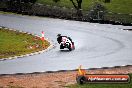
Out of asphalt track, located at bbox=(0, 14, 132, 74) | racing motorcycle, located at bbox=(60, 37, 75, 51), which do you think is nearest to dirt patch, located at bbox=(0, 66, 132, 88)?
asphalt track, located at bbox=(0, 14, 132, 74)

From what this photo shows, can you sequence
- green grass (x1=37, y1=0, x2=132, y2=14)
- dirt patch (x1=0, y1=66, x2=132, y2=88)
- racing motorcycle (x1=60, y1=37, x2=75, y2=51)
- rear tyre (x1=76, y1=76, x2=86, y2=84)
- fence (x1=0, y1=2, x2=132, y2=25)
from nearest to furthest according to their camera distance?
dirt patch (x1=0, y1=66, x2=132, y2=88) → rear tyre (x1=76, y1=76, x2=86, y2=84) → racing motorcycle (x1=60, y1=37, x2=75, y2=51) → fence (x1=0, y1=2, x2=132, y2=25) → green grass (x1=37, y1=0, x2=132, y2=14)

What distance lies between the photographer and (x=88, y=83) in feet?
63.9

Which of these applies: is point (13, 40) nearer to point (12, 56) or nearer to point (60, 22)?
point (12, 56)

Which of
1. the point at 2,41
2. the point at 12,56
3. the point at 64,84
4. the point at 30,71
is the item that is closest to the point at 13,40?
the point at 2,41

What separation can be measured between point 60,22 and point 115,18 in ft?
21.1

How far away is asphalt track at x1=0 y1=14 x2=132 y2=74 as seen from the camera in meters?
23.2

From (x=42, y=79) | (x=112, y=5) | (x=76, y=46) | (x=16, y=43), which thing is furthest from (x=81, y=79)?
(x=112, y=5)

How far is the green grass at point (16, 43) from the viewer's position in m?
27.4

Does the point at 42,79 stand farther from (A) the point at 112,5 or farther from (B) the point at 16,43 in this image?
(A) the point at 112,5

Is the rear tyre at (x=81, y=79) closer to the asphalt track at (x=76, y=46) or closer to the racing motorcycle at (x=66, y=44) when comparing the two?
the asphalt track at (x=76, y=46)

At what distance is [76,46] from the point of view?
29953 mm

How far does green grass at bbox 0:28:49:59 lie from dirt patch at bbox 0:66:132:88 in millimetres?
5458

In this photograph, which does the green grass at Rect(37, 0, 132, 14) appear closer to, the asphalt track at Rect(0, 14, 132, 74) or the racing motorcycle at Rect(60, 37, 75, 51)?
the asphalt track at Rect(0, 14, 132, 74)

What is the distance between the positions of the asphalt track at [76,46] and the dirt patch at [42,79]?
0.91m
